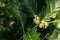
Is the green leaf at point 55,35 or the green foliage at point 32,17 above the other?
the green foliage at point 32,17

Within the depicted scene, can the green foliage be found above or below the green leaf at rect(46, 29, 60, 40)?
above

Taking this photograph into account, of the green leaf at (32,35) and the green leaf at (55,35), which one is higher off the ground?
the green leaf at (32,35)

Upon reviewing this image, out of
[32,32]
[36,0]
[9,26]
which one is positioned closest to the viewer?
[32,32]

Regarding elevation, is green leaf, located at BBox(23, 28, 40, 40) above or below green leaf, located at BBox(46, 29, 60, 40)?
above

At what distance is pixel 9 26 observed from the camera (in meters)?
0.98

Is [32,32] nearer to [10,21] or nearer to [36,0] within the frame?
[36,0]

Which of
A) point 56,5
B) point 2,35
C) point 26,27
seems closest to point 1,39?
point 2,35

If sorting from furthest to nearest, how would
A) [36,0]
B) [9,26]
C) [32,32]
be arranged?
[9,26] < [36,0] < [32,32]

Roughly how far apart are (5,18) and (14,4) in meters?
0.21

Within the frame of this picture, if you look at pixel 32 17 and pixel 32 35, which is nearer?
pixel 32 35

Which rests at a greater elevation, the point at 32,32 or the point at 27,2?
the point at 27,2

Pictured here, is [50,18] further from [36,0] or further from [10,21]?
[10,21]

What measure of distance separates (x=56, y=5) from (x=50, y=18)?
0.20ft

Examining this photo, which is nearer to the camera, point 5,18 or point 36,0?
point 36,0
